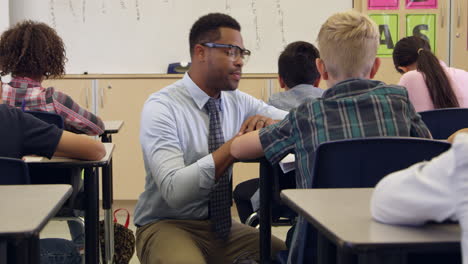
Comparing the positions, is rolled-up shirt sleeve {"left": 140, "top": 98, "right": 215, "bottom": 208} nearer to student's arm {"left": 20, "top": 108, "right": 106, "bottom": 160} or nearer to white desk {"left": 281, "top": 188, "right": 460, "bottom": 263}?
student's arm {"left": 20, "top": 108, "right": 106, "bottom": 160}

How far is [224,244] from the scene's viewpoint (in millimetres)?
2092

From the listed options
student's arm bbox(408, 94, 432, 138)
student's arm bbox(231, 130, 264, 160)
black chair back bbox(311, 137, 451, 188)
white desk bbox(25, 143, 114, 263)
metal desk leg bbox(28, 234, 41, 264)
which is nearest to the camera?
metal desk leg bbox(28, 234, 41, 264)

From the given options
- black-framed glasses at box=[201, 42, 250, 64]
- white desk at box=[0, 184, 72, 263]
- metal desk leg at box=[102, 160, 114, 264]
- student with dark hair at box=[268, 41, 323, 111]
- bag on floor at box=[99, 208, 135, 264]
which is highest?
black-framed glasses at box=[201, 42, 250, 64]

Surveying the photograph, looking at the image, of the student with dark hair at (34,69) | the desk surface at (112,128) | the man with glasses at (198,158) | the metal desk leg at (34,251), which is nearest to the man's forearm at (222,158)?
the man with glasses at (198,158)

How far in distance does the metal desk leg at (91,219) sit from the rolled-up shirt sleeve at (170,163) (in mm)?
330

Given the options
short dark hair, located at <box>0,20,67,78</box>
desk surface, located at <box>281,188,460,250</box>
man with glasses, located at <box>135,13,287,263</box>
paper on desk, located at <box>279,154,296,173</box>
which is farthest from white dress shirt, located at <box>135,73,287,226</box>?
short dark hair, located at <box>0,20,67,78</box>

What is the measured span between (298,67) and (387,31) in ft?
7.14

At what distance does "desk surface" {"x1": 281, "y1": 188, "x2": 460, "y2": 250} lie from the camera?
35.0 inches

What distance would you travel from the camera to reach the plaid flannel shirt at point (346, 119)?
156cm

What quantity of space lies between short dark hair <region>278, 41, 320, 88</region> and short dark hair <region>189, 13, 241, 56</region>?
96 cm

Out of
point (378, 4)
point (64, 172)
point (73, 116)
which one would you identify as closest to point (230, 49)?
point (64, 172)

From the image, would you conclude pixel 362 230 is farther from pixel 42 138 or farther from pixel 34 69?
pixel 34 69

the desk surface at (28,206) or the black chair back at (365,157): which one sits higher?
the black chair back at (365,157)

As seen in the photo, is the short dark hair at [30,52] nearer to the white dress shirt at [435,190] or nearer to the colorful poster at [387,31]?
the white dress shirt at [435,190]
